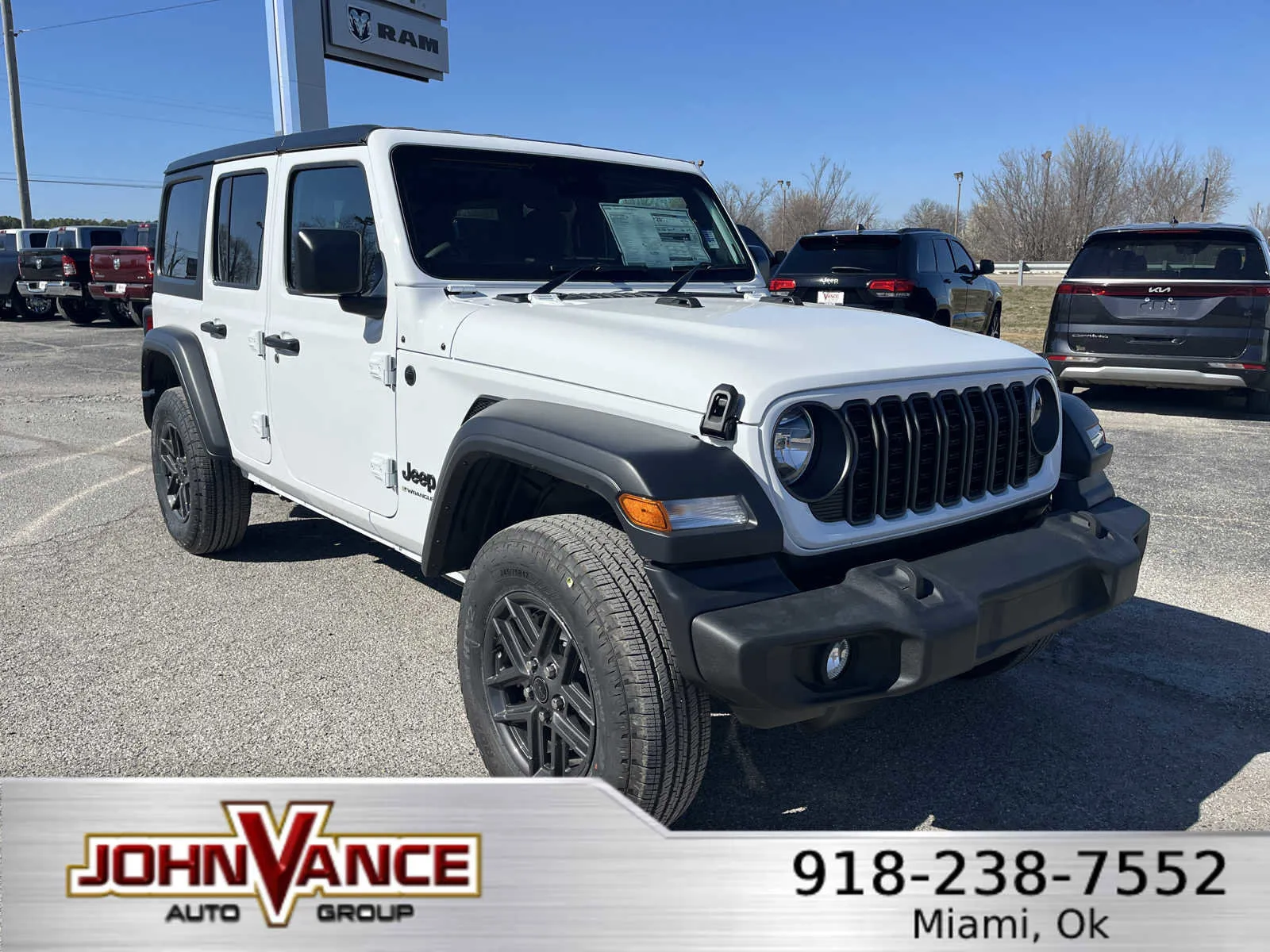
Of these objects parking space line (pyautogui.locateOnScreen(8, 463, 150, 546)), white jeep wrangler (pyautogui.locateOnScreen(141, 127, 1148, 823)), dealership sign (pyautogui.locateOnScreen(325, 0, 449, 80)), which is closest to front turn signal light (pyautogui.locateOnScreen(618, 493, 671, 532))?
white jeep wrangler (pyautogui.locateOnScreen(141, 127, 1148, 823))

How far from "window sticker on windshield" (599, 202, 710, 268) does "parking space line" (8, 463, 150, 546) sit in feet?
12.3

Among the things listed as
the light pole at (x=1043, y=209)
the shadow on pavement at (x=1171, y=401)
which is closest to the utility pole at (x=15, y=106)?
the shadow on pavement at (x=1171, y=401)

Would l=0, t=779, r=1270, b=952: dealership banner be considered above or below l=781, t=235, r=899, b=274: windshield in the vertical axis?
below

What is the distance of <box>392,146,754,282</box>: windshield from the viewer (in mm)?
3549

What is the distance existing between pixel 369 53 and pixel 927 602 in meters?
14.1

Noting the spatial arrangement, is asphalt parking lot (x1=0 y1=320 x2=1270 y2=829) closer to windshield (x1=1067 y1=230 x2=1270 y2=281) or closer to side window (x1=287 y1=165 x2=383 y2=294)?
side window (x1=287 y1=165 x2=383 y2=294)

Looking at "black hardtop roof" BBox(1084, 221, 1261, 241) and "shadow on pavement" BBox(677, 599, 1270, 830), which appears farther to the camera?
"black hardtop roof" BBox(1084, 221, 1261, 241)

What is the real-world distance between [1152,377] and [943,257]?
3004 millimetres

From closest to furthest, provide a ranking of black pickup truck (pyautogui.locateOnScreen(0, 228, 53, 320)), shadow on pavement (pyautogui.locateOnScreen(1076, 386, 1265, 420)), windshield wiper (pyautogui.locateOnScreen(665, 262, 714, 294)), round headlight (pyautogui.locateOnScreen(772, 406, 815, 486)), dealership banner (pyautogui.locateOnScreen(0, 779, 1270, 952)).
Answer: dealership banner (pyautogui.locateOnScreen(0, 779, 1270, 952))
round headlight (pyautogui.locateOnScreen(772, 406, 815, 486))
windshield wiper (pyautogui.locateOnScreen(665, 262, 714, 294))
shadow on pavement (pyautogui.locateOnScreen(1076, 386, 1265, 420))
black pickup truck (pyautogui.locateOnScreen(0, 228, 53, 320))

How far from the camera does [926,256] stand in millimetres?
10742

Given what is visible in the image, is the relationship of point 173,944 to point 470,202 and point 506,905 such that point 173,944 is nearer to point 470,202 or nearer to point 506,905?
point 506,905

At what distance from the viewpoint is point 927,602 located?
2.40m

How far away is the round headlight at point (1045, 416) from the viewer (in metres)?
3.18

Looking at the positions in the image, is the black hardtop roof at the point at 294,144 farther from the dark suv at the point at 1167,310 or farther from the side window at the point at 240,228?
the dark suv at the point at 1167,310
